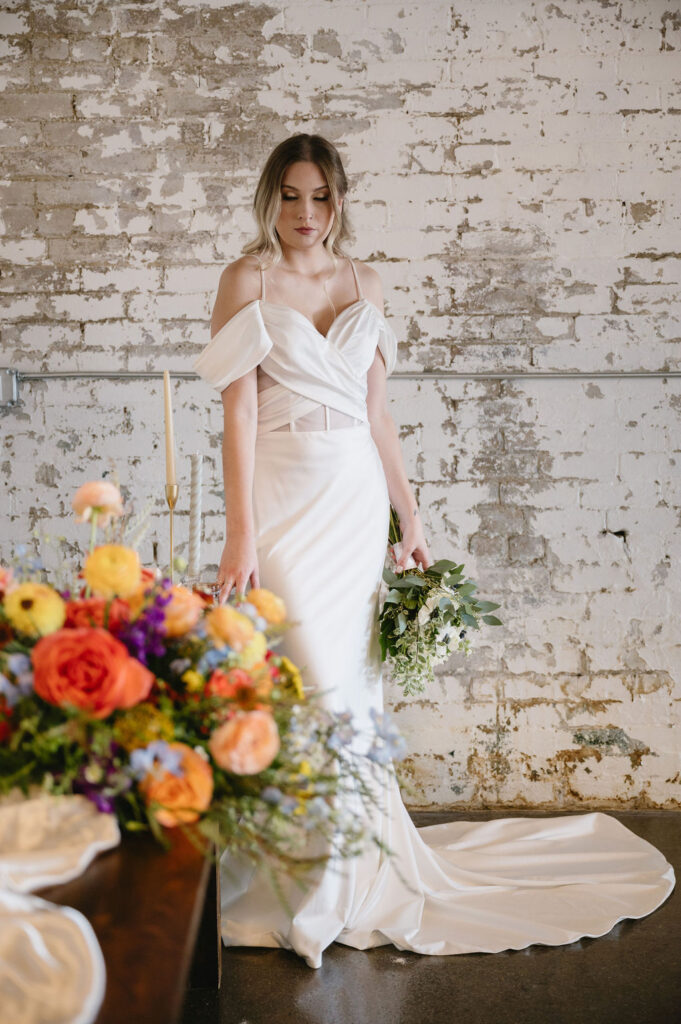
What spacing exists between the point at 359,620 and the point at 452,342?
60.8 inches

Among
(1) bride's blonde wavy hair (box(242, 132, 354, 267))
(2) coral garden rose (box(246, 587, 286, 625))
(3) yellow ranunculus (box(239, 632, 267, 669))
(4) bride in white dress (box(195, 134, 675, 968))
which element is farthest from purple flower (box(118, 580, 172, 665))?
(1) bride's blonde wavy hair (box(242, 132, 354, 267))

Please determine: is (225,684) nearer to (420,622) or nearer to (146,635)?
(146,635)

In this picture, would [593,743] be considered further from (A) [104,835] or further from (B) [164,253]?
(A) [104,835]

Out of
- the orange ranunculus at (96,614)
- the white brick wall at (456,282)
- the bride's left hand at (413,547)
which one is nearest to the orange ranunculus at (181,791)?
the orange ranunculus at (96,614)

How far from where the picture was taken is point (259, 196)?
274 cm

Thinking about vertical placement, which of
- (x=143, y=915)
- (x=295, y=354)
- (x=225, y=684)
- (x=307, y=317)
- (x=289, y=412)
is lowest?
(x=143, y=915)

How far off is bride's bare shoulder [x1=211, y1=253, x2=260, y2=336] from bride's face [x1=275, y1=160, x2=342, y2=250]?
0.15m

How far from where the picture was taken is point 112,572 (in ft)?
4.20

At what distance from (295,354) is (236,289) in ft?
0.86

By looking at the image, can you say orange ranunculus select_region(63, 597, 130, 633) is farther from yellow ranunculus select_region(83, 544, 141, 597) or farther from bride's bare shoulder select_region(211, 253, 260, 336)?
bride's bare shoulder select_region(211, 253, 260, 336)

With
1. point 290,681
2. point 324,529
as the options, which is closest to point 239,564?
point 324,529

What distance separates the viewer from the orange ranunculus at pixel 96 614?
1299 millimetres

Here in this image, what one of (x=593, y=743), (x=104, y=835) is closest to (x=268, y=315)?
(x=104, y=835)

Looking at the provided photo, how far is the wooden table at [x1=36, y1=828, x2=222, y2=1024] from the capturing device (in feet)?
3.00
